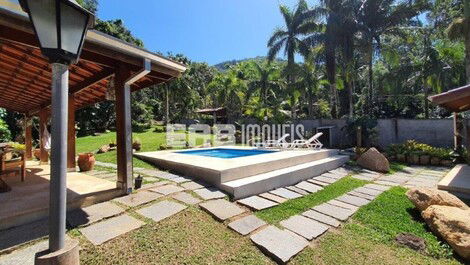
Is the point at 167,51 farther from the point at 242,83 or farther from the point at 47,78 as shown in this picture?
the point at 47,78

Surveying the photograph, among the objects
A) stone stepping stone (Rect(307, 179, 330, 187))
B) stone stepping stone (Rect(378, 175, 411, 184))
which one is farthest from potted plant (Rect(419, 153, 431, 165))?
stone stepping stone (Rect(307, 179, 330, 187))

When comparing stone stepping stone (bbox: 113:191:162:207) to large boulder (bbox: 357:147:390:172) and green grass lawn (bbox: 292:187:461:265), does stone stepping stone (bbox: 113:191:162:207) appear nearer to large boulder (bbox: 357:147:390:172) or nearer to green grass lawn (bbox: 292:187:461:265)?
green grass lawn (bbox: 292:187:461:265)

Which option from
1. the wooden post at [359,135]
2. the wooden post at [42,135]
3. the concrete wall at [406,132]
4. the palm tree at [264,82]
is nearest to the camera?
the wooden post at [42,135]

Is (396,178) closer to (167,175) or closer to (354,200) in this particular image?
(354,200)

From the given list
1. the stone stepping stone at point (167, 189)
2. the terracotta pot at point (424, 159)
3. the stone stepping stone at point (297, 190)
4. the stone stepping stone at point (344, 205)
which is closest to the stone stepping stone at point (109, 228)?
the stone stepping stone at point (167, 189)

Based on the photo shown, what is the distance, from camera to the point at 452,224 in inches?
181

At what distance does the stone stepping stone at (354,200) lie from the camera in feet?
20.9

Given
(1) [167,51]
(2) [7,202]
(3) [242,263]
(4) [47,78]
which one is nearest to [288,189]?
(3) [242,263]

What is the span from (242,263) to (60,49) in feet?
11.0

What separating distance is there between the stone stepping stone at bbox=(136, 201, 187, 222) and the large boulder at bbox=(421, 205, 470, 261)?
455 centimetres

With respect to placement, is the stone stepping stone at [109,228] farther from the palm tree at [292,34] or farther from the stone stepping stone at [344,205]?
the palm tree at [292,34]

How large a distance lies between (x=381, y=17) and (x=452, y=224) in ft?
58.1

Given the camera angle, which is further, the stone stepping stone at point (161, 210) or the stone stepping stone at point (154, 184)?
the stone stepping stone at point (154, 184)

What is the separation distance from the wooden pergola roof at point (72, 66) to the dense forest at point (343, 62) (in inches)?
502
